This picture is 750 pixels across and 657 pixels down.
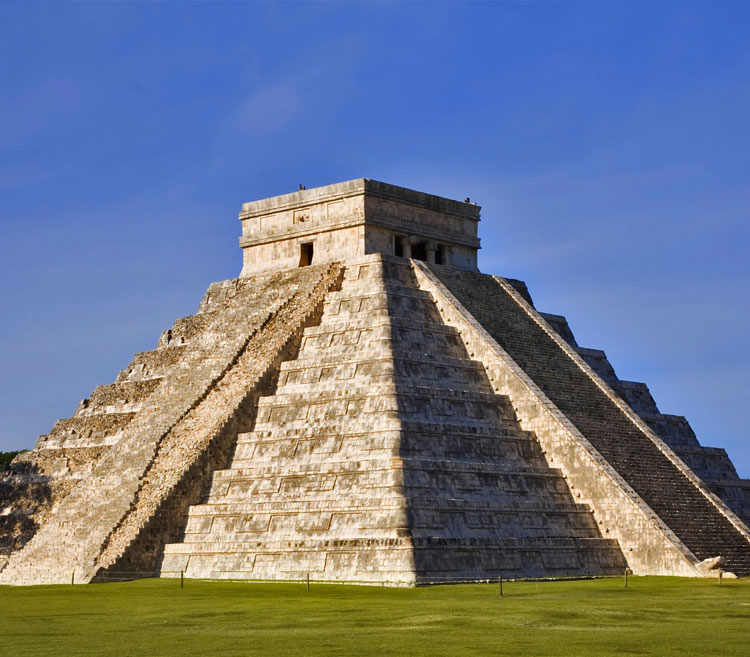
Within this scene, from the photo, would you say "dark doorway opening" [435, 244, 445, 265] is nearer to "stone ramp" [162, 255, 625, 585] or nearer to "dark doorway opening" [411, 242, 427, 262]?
"dark doorway opening" [411, 242, 427, 262]

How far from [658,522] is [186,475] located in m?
11.4

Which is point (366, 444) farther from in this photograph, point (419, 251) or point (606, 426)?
point (419, 251)

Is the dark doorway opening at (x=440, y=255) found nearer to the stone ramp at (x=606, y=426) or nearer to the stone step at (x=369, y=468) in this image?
the stone ramp at (x=606, y=426)

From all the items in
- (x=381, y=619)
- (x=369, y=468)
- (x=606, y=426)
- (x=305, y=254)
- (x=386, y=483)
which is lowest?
(x=381, y=619)

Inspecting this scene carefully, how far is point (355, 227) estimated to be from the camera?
135ft

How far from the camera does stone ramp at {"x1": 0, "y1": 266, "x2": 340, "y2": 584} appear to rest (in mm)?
34688

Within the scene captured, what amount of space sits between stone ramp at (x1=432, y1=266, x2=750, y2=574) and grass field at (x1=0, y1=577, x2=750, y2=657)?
135 inches

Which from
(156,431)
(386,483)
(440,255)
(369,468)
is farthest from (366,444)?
(440,255)

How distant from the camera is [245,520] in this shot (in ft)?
110

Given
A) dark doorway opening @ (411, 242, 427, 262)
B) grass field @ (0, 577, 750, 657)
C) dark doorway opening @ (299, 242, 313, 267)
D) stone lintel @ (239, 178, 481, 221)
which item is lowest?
grass field @ (0, 577, 750, 657)

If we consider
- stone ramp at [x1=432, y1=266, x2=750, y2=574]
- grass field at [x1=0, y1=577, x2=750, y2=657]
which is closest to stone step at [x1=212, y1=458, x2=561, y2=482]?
stone ramp at [x1=432, y1=266, x2=750, y2=574]

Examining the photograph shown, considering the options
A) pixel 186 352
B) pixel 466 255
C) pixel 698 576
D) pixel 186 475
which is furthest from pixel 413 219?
pixel 698 576

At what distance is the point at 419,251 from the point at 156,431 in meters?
10.4

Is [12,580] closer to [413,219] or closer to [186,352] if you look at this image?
[186,352]
